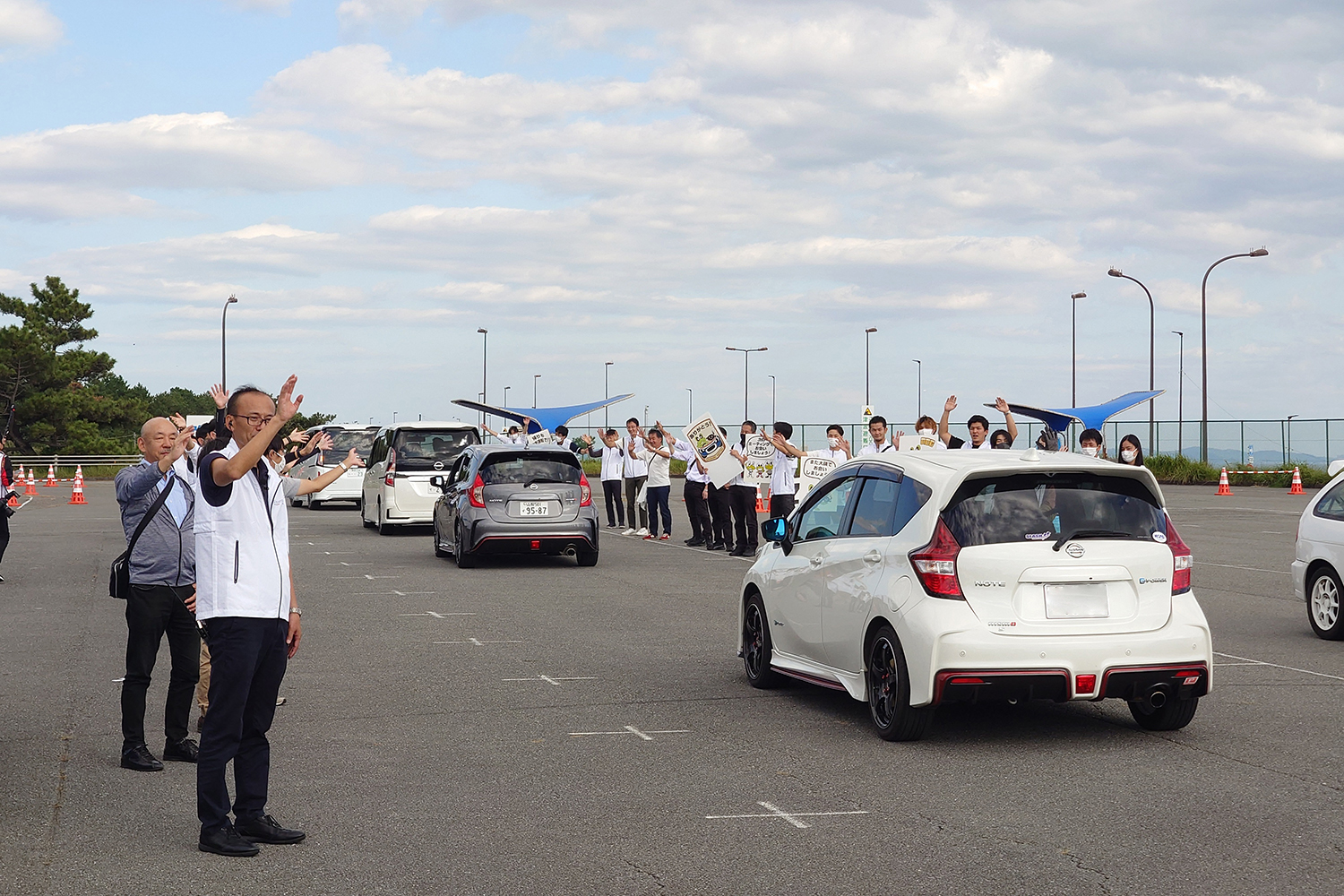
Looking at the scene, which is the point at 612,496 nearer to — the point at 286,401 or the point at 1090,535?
the point at 1090,535

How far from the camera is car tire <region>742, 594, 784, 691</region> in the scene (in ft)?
31.4

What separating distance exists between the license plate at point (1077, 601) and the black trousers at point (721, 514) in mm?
13597

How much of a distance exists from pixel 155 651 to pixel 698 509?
16.2 m

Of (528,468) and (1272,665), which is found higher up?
(528,468)

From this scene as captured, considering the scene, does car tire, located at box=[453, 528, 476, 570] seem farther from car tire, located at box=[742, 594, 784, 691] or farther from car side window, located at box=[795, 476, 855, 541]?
car side window, located at box=[795, 476, 855, 541]

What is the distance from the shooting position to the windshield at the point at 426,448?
25.3m

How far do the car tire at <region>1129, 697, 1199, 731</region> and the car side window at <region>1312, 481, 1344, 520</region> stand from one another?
530cm

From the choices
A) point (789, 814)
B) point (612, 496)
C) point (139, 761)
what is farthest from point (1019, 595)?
point (612, 496)

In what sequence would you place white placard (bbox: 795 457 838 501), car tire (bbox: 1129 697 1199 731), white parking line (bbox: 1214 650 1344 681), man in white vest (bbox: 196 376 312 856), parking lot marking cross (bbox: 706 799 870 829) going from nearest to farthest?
man in white vest (bbox: 196 376 312 856)
parking lot marking cross (bbox: 706 799 870 829)
car tire (bbox: 1129 697 1199 731)
white parking line (bbox: 1214 650 1344 681)
white placard (bbox: 795 457 838 501)

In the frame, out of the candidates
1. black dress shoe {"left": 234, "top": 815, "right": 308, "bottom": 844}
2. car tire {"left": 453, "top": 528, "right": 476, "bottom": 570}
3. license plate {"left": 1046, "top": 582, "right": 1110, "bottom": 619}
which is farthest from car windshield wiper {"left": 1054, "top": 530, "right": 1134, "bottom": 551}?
car tire {"left": 453, "top": 528, "right": 476, "bottom": 570}

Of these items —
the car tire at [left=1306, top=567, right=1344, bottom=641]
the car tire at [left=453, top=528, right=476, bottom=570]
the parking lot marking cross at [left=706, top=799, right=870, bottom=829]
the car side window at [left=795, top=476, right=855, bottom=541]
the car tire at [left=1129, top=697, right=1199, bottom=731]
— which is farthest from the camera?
the car tire at [left=453, top=528, right=476, bottom=570]

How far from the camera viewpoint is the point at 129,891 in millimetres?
5199

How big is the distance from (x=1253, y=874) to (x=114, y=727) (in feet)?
19.7

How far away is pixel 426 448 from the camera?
25.4 metres
